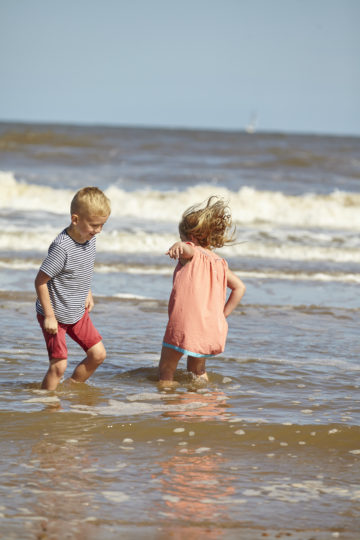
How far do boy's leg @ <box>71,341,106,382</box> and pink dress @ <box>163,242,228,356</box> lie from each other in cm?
43

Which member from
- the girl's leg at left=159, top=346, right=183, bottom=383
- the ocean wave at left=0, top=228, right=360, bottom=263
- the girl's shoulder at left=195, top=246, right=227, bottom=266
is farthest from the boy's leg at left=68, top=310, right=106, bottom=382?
the ocean wave at left=0, top=228, right=360, bottom=263

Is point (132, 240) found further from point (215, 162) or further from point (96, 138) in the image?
point (96, 138)

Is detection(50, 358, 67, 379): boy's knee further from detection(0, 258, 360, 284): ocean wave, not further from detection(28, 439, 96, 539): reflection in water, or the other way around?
detection(0, 258, 360, 284): ocean wave

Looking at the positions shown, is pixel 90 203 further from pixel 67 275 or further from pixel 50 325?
pixel 50 325

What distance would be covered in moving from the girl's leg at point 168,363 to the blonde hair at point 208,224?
28.3 inches

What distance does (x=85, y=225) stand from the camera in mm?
4332

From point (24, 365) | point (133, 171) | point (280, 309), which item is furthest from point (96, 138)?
point (24, 365)

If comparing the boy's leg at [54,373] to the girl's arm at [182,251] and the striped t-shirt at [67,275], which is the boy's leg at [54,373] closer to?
the striped t-shirt at [67,275]

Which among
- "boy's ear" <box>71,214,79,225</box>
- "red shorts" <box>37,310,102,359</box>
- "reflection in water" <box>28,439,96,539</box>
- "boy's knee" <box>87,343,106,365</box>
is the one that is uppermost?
"boy's ear" <box>71,214,79,225</box>

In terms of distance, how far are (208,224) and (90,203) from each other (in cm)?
83

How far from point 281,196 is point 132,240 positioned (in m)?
8.80

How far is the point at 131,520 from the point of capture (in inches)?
113

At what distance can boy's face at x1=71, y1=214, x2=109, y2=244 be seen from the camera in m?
4.30

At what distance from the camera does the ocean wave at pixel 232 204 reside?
18328 millimetres
